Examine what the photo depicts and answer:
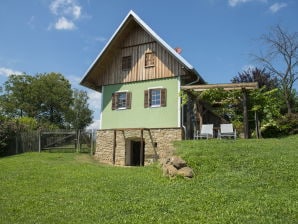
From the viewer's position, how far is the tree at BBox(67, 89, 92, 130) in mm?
59469

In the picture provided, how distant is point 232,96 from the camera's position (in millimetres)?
18828

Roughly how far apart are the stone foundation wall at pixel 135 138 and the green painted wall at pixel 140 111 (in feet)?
1.21

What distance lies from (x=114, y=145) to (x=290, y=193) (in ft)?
42.0

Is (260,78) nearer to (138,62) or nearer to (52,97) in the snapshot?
(138,62)

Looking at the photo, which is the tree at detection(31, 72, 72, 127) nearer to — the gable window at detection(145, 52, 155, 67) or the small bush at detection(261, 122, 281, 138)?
the gable window at detection(145, 52, 155, 67)

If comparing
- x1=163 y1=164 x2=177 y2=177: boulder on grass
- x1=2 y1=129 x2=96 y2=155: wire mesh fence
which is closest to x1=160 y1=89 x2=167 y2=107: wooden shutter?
x1=2 y1=129 x2=96 y2=155: wire mesh fence

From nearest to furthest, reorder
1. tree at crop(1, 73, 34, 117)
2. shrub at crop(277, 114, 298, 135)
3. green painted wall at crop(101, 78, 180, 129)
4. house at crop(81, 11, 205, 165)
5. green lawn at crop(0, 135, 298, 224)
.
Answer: green lawn at crop(0, 135, 298, 224) → house at crop(81, 11, 205, 165) → green painted wall at crop(101, 78, 180, 129) → shrub at crop(277, 114, 298, 135) → tree at crop(1, 73, 34, 117)

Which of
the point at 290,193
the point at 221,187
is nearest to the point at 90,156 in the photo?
the point at 221,187

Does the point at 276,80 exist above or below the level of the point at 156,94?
above

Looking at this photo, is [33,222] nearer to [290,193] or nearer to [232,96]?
[290,193]

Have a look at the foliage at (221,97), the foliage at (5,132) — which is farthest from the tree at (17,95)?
the foliage at (221,97)

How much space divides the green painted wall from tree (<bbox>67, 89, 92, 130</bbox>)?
3890 cm

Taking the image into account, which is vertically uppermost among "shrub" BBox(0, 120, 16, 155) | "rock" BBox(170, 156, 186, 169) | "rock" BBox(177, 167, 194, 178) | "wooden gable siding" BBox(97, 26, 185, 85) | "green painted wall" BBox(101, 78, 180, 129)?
"wooden gable siding" BBox(97, 26, 185, 85)

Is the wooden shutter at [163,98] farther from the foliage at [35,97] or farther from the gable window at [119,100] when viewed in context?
the foliage at [35,97]
